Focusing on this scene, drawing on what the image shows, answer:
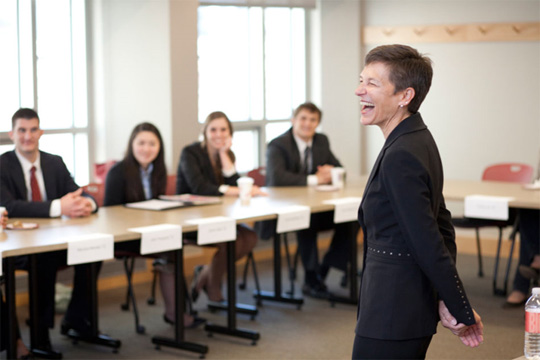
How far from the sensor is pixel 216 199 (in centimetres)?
517

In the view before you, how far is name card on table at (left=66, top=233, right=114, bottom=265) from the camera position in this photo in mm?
3812

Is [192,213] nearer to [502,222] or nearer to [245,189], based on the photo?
[245,189]

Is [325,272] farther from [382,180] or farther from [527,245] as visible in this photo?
[382,180]

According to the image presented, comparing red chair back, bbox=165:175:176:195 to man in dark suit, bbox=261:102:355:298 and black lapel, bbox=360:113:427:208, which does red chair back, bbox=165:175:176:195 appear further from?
black lapel, bbox=360:113:427:208

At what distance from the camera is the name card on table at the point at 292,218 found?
4.80 metres

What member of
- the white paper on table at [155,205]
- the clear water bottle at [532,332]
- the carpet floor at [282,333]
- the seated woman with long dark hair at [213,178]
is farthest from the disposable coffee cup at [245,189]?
the clear water bottle at [532,332]

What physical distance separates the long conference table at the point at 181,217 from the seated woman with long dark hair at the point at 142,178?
0.18 m

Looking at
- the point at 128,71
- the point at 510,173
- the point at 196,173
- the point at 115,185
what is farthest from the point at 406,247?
the point at 128,71

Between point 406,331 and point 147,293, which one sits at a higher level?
point 406,331

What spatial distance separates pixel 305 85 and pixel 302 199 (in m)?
2.76

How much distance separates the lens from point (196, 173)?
548 cm

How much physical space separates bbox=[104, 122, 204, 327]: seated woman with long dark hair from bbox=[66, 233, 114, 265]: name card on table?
3.40ft

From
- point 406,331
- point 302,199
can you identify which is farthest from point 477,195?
point 406,331

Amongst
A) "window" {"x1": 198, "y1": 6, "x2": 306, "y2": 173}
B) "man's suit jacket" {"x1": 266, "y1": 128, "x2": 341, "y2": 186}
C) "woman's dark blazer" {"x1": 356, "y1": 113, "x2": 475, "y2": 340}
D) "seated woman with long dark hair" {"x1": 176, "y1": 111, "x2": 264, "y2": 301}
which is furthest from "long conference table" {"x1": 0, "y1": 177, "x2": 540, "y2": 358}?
"woman's dark blazer" {"x1": 356, "y1": 113, "x2": 475, "y2": 340}
